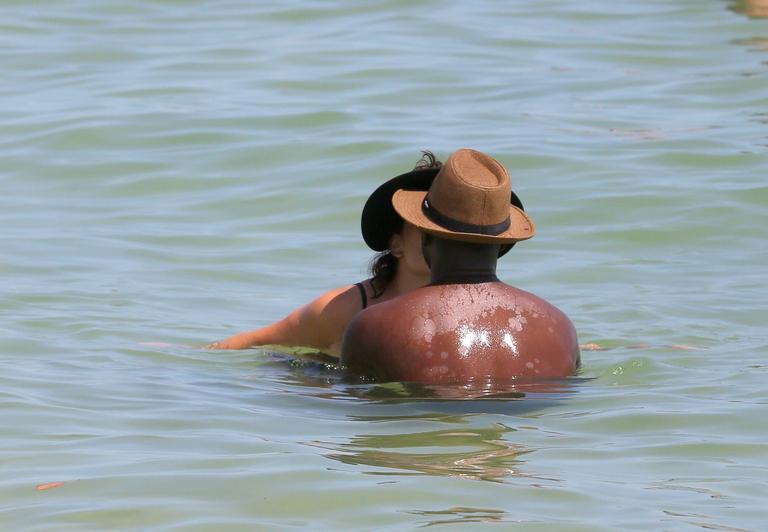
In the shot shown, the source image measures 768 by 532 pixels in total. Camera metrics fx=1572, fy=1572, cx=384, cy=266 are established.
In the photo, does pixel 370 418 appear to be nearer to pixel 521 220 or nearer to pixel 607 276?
pixel 521 220

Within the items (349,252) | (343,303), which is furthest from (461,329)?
(349,252)

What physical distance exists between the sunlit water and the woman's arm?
0.12 m

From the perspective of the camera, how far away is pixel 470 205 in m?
5.27

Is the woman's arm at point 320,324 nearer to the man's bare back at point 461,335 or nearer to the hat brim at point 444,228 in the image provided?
the hat brim at point 444,228

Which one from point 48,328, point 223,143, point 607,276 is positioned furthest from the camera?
point 223,143

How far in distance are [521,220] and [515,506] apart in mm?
1366

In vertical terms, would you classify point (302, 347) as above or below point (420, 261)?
below

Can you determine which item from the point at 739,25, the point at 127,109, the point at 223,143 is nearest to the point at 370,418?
the point at 223,143

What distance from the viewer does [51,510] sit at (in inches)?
178

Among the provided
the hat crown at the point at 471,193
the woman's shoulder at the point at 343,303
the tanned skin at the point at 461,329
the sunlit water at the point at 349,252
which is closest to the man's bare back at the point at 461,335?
the tanned skin at the point at 461,329

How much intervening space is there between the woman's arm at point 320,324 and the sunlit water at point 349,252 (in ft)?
0.41

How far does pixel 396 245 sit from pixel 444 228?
0.81 meters

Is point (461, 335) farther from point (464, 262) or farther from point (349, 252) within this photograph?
point (349, 252)

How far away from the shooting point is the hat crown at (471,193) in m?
5.27
